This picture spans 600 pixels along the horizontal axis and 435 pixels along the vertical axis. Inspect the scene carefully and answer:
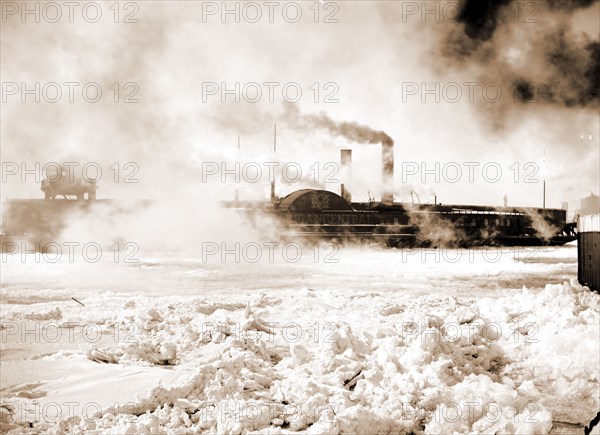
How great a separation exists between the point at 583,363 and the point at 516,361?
0.81 meters

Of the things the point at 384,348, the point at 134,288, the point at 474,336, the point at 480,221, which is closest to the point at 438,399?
the point at 384,348

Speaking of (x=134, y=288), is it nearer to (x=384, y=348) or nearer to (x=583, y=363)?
(x=384, y=348)

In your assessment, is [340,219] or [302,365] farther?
[340,219]

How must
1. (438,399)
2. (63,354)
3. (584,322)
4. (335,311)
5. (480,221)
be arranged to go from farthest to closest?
(480,221) < (335,311) < (584,322) < (63,354) < (438,399)

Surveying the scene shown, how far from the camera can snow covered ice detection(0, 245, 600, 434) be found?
4.88 metres

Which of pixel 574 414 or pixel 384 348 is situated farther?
pixel 384 348

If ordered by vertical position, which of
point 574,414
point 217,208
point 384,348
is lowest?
point 574,414

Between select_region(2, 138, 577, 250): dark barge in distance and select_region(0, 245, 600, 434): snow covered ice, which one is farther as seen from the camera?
select_region(2, 138, 577, 250): dark barge in distance

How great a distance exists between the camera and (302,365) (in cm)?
610

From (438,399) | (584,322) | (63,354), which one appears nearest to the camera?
(438,399)

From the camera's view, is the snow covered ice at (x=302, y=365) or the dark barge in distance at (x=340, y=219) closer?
the snow covered ice at (x=302, y=365)

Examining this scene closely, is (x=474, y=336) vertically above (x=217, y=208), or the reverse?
(x=217, y=208)

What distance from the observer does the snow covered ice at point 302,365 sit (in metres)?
4.88

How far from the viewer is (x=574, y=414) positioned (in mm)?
5473
